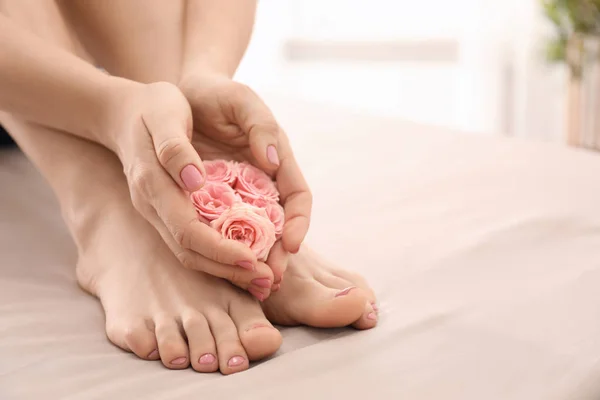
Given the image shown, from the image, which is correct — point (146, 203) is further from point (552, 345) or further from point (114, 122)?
point (552, 345)

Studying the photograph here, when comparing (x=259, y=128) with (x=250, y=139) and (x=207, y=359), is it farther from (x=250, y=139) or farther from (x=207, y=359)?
(x=207, y=359)

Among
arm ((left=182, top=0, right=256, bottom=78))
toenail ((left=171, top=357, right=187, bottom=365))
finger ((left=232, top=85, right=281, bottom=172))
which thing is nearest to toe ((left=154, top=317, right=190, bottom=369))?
toenail ((left=171, top=357, right=187, bottom=365))

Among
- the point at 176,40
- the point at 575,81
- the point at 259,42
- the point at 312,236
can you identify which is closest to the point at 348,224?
the point at 312,236

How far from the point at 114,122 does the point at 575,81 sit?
2.00 metres

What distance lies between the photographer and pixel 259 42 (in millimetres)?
3676

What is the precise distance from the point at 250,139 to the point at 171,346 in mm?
252

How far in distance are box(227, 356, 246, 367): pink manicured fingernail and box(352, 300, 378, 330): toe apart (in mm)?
130

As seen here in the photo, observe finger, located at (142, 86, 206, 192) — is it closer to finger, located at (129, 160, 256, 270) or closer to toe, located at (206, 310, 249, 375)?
finger, located at (129, 160, 256, 270)

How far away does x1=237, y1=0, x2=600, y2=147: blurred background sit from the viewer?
282 centimetres

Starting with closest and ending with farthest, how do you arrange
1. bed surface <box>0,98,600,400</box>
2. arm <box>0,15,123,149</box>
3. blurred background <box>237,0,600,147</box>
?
bed surface <box>0,98,600,400</box>, arm <box>0,15,123,149</box>, blurred background <box>237,0,600,147</box>

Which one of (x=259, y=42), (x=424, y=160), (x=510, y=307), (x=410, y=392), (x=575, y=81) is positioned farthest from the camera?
(x=259, y=42)

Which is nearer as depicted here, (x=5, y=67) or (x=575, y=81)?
(x=5, y=67)

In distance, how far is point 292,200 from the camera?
0.87m

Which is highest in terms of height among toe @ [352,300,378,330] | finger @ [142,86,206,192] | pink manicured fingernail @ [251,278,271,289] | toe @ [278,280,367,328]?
finger @ [142,86,206,192]
